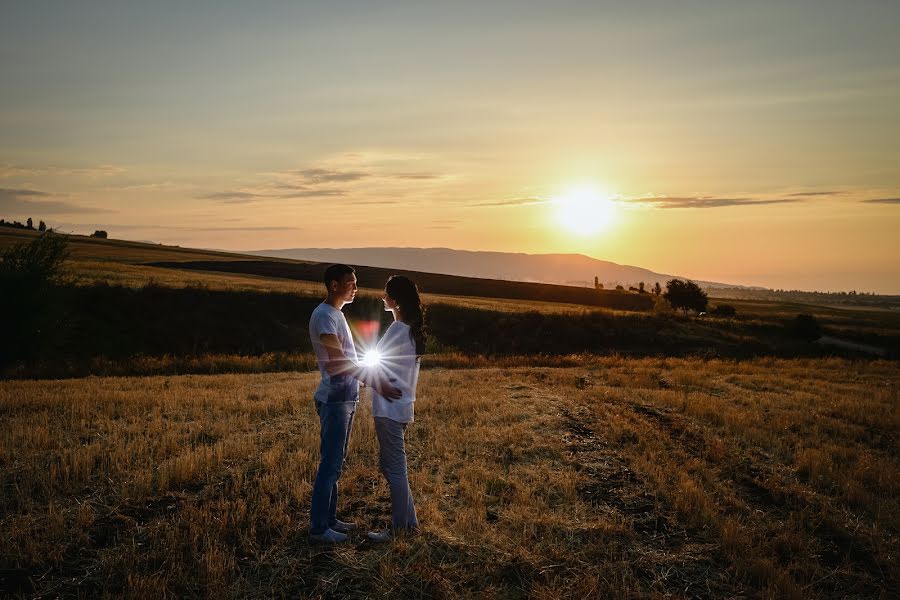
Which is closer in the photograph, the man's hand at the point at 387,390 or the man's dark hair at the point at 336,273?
the man's hand at the point at 387,390

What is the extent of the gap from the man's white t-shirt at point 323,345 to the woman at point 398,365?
1.08ft

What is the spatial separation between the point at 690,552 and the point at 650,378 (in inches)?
613

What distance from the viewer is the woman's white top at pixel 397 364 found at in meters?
6.12

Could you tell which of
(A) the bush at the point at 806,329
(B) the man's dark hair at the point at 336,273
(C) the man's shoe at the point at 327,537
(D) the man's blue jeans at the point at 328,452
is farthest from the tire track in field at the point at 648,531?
(A) the bush at the point at 806,329

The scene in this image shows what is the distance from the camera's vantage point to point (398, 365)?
6.16 meters

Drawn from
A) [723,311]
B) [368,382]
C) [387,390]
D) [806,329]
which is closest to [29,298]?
[368,382]

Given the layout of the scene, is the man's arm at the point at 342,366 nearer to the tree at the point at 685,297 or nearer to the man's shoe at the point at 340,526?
the man's shoe at the point at 340,526

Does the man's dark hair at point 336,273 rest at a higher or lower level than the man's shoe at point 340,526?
higher

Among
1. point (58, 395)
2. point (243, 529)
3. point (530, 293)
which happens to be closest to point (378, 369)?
point (243, 529)

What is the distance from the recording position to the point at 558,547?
6738 millimetres

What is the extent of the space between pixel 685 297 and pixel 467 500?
82.9 metres

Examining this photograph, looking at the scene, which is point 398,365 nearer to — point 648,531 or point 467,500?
point 467,500

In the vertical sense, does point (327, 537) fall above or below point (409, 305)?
below

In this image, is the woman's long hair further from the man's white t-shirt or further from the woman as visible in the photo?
the man's white t-shirt
